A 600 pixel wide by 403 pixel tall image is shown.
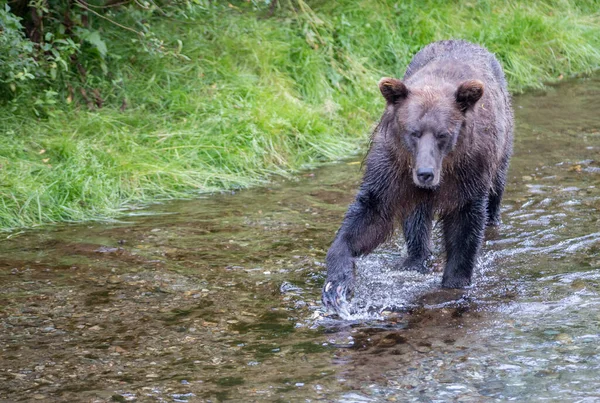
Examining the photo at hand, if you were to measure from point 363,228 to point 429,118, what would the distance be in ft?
3.09

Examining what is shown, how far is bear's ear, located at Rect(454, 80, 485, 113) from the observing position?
5938 millimetres

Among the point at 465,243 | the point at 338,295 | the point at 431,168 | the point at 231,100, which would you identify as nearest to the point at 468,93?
the point at 431,168

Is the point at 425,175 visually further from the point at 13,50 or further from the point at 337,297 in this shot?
the point at 13,50

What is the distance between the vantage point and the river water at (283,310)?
197 inches

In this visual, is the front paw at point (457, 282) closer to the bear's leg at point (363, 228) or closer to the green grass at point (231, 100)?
the bear's leg at point (363, 228)

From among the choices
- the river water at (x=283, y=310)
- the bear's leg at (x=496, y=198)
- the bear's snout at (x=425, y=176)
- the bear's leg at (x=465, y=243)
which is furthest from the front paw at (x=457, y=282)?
the bear's leg at (x=496, y=198)

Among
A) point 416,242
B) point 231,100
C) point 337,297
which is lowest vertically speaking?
point 337,297

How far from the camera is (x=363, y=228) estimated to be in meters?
6.43

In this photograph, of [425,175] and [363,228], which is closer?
[425,175]

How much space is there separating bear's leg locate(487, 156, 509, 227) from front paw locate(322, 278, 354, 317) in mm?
2073

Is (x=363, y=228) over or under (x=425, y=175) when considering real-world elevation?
under

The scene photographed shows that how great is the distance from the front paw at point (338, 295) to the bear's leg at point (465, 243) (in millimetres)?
743

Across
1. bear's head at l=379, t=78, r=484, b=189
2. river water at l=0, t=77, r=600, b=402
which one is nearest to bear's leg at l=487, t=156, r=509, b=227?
river water at l=0, t=77, r=600, b=402

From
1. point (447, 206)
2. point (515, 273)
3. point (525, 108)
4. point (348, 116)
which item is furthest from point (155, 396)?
point (525, 108)
